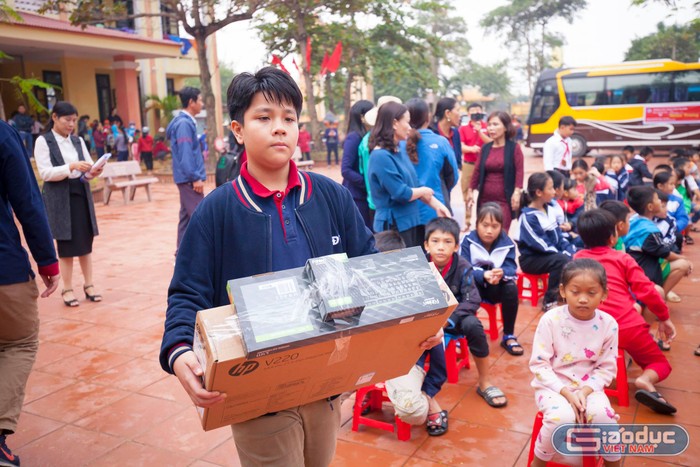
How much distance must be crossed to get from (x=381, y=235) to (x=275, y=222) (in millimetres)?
2008

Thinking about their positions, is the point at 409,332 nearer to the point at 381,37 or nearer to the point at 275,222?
the point at 275,222

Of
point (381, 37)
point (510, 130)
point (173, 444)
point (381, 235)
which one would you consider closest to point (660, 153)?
point (381, 37)

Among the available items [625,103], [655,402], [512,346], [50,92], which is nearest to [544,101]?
[625,103]

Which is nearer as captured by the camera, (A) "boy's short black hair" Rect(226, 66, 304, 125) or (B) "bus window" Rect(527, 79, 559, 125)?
(A) "boy's short black hair" Rect(226, 66, 304, 125)

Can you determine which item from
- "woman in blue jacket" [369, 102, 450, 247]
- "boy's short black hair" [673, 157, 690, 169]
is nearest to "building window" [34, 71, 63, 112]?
"woman in blue jacket" [369, 102, 450, 247]

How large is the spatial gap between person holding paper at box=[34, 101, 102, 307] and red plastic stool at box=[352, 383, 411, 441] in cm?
308

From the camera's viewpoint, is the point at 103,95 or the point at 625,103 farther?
the point at 103,95

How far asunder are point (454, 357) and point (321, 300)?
2326 millimetres

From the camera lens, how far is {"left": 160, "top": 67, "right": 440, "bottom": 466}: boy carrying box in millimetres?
1564

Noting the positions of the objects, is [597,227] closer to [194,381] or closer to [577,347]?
[577,347]

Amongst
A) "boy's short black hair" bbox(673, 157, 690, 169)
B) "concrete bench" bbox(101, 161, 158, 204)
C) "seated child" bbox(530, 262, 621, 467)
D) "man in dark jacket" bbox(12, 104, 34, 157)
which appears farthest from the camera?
"man in dark jacket" bbox(12, 104, 34, 157)

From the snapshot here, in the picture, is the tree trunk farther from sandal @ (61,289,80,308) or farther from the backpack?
sandal @ (61,289,80,308)

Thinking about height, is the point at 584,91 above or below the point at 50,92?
below

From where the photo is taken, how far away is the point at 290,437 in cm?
160
